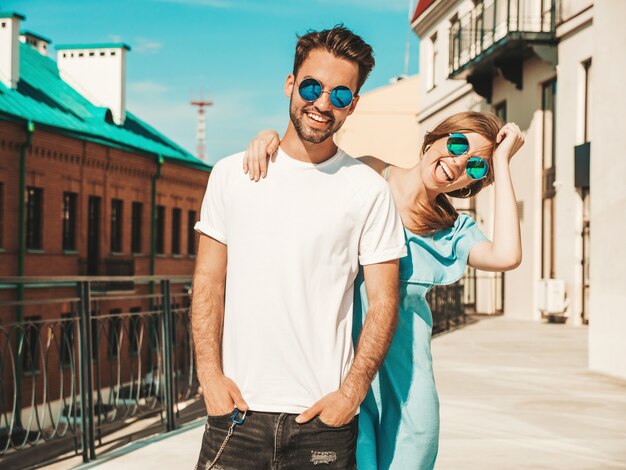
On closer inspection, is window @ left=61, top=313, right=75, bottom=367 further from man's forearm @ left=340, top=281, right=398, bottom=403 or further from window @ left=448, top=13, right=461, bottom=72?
window @ left=448, top=13, right=461, bottom=72

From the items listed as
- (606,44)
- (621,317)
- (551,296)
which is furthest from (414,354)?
(551,296)

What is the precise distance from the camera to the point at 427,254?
2.98 m

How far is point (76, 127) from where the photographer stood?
3347 centimetres

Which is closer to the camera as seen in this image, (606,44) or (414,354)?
(414,354)

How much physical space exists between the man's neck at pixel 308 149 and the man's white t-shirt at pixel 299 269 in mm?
28

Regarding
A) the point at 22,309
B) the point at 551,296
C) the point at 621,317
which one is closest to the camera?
the point at 621,317

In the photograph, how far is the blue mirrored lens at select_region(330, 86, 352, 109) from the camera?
8.35 ft

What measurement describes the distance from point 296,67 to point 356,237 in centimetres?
52

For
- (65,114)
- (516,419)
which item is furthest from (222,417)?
(65,114)

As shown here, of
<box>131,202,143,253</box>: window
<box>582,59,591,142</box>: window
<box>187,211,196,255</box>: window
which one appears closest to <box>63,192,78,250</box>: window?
<box>131,202,143,253</box>: window

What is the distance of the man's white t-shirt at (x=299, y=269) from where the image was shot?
8.21ft

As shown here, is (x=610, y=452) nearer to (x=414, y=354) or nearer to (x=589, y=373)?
(x=414, y=354)

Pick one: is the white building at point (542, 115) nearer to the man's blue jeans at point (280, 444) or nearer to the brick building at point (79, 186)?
the brick building at point (79, 186)

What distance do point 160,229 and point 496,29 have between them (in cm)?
1943
